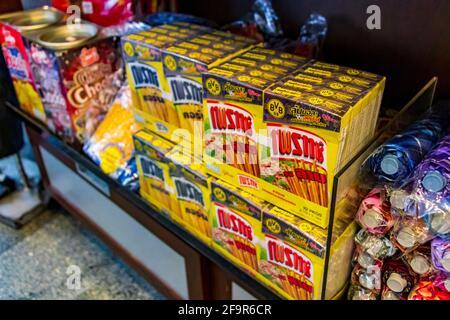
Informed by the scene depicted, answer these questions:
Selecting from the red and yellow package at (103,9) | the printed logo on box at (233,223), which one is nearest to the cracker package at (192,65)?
the printed logo on box at (233,223)

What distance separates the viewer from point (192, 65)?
1023mm

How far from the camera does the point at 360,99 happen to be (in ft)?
2.68

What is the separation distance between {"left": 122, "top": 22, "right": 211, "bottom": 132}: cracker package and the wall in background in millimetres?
356

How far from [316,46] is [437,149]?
0.52 m

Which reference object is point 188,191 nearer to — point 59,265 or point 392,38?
point 392,38

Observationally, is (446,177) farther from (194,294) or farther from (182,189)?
(194,294)

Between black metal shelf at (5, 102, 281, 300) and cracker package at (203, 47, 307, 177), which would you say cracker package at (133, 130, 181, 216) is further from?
cracker package at (203, 47, 307, 177)

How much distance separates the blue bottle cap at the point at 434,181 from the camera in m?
0.79

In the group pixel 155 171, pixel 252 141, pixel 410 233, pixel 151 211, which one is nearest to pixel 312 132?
pixel 252 141

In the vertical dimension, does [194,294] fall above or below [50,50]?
below

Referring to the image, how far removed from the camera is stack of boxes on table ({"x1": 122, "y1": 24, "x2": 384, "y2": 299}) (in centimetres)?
84

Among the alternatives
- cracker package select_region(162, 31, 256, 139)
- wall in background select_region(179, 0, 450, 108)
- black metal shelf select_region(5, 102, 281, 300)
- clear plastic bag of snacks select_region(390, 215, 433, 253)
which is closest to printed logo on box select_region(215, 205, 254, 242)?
black metal shelf select_region(5, 102, 281, 300)

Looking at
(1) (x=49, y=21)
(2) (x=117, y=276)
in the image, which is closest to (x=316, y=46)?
(1) (x=49, y=21)

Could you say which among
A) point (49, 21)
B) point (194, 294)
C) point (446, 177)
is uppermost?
point (49, 21)
